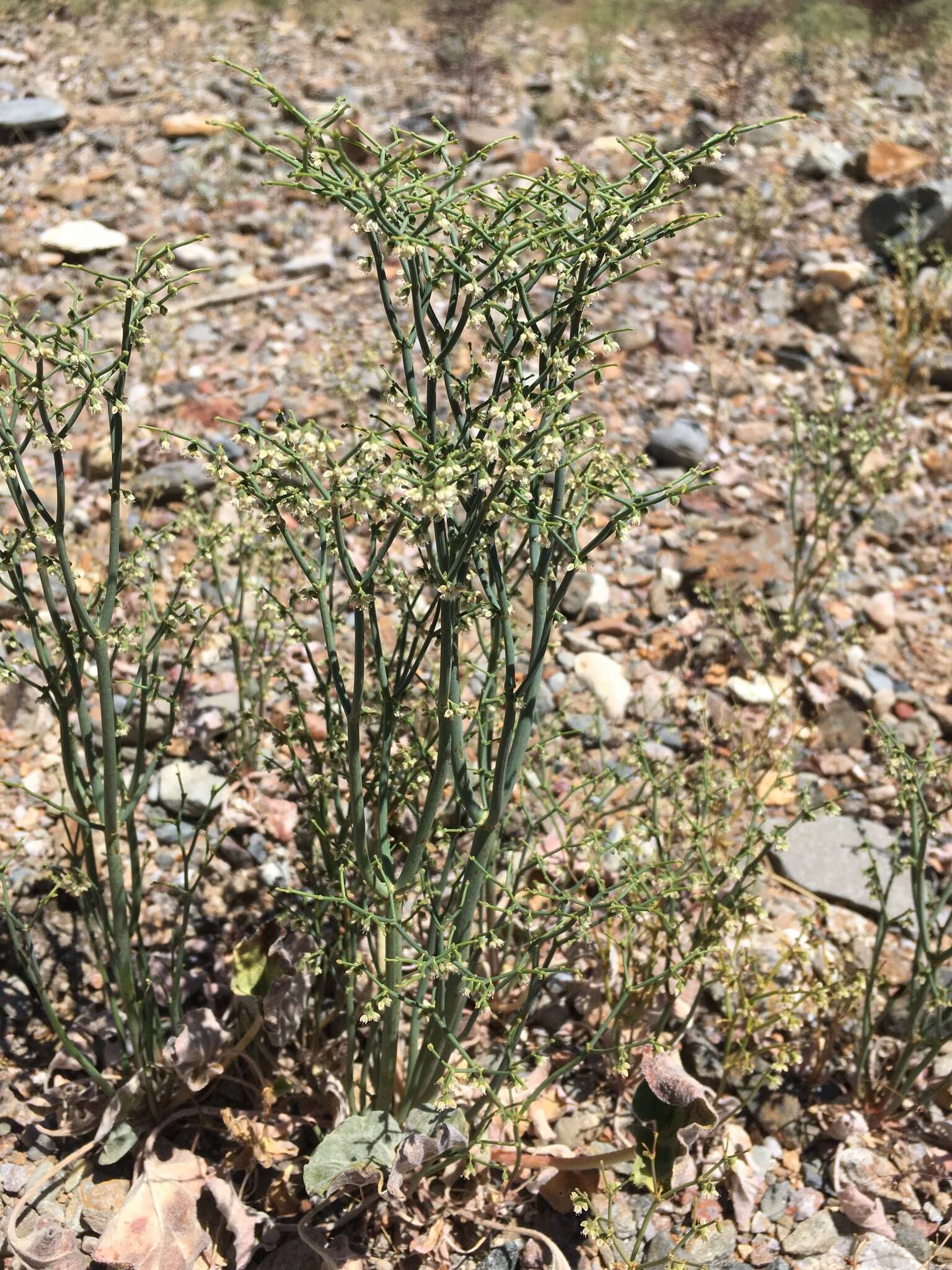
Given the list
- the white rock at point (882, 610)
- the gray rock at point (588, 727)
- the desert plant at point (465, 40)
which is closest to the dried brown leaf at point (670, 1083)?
the gray rock at point (588, 727)

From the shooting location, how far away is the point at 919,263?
6137mm

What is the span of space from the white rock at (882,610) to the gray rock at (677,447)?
0.95 meters

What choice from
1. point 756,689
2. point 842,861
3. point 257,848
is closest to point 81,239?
point 257,848

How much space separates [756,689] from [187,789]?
2028mm

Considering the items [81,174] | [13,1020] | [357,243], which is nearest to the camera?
[13,1020]

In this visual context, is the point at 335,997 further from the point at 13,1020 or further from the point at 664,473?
the point at 664,473

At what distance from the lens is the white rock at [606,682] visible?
13.1 ft

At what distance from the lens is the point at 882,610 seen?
447 cm

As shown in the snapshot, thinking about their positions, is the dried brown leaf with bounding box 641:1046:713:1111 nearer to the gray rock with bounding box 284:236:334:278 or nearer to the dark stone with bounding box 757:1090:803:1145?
the dark stone with bounding box 757:1090:803:1145

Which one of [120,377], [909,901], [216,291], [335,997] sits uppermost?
[120,377]

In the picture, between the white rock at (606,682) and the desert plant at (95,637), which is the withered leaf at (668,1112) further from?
the white rock at (606,682)

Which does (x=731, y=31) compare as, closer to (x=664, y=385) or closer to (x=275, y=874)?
(x=664, y=385)

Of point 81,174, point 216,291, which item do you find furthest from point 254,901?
point 81,174

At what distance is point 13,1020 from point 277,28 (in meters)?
7.35
